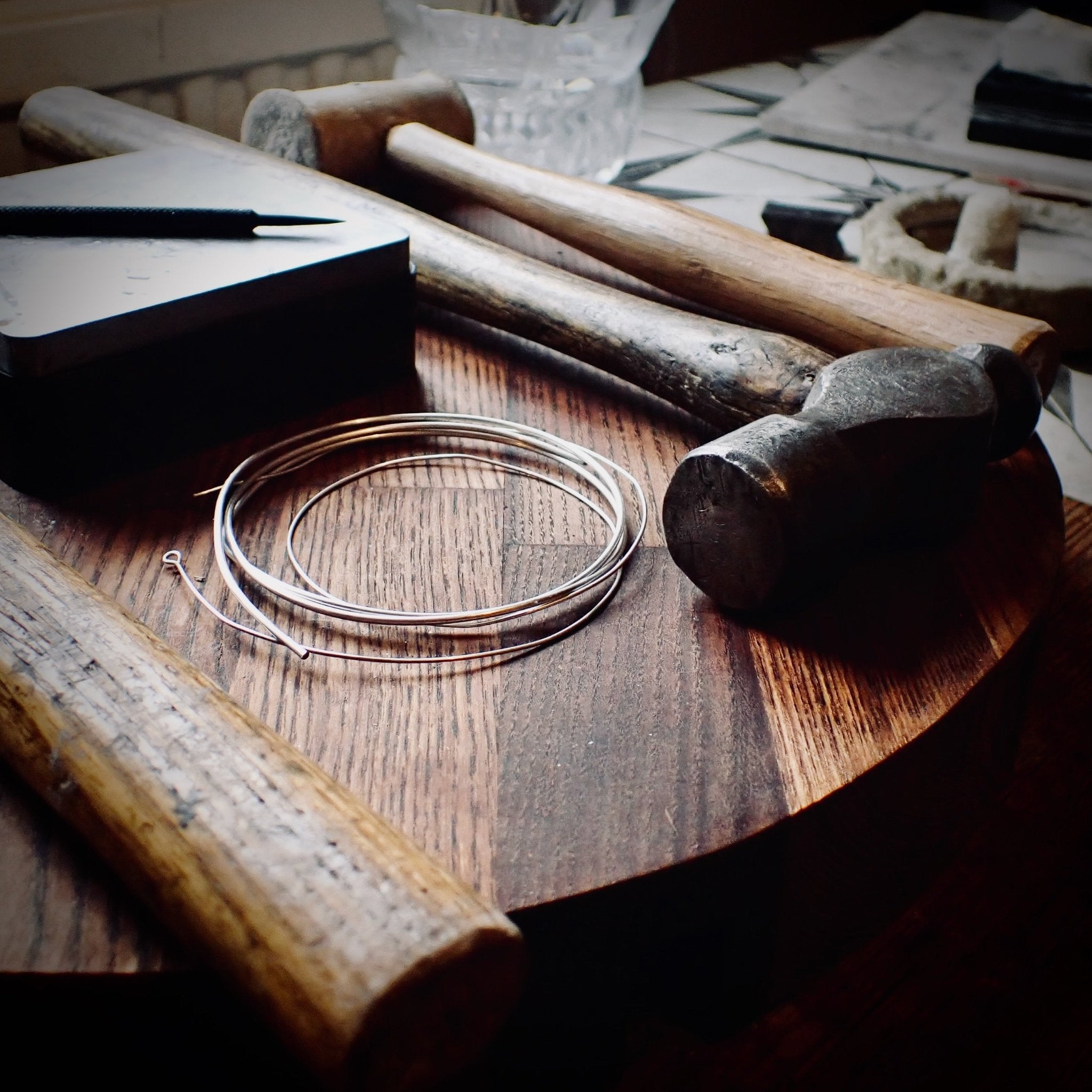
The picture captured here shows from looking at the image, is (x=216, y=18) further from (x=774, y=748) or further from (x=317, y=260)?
(x=774, y=748)

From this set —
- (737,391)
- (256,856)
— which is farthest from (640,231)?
(256,856)

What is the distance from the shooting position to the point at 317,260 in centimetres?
74

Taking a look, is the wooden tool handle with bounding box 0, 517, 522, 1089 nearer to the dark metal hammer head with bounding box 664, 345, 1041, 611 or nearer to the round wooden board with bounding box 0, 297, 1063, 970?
the round wooden board with bounding box 0, 297, 1063, 970

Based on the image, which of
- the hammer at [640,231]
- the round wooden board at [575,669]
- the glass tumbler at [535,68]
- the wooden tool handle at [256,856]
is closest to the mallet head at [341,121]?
the hammer at [640,231]

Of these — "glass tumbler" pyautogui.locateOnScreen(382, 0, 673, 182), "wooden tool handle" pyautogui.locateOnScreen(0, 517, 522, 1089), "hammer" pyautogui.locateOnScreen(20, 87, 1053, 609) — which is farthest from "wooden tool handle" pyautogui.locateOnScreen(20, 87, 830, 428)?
"glass tumbler" pyautogui.locateOnScreen(382, 0, 673, 182)

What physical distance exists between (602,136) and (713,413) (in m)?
0.93

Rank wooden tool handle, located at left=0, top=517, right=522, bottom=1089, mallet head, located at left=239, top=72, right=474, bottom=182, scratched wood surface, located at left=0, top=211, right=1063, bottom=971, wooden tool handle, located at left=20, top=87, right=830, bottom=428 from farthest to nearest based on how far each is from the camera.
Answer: mallet head, located at left=239, top=72, right=474, bottom=182 → wooden tool handle, located at left=20, top=87, right=830, bottom=428 → scratched wood surface, located at left=0, top=211, right=1063, bottom=971 → wooden tool handle, located at left=0, top=517, right=522, bottom=1089

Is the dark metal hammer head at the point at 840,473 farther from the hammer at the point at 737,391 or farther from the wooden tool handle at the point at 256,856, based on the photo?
the wooden tool handle at the point at 256,856

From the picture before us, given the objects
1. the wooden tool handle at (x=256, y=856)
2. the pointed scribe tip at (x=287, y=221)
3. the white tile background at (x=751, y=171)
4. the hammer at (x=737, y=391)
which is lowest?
the white tile background at (x=751, y=171)

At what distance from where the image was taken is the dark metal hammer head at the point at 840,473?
57 centimetres

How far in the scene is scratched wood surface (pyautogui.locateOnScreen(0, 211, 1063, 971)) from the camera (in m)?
0.46

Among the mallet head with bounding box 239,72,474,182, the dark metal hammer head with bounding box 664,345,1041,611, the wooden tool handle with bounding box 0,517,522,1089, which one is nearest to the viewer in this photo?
the wooden tool handle with bounding box 0,517,522,1089

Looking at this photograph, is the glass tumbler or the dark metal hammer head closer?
the dark metal hammer head

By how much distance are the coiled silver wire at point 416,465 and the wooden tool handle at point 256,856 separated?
12cm
